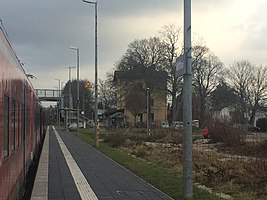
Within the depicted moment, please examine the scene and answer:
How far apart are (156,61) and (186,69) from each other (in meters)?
70.7

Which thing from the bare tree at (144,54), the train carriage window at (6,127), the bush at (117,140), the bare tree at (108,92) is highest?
the bare tree at (144,54)

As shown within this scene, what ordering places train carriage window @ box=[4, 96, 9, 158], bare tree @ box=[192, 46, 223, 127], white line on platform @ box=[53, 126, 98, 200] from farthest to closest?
bare tree @ box=[192, 46, 223, 127]
white line on platform @ box=[53, 126, 98, 200]
train carriage window @ box=[4, 96, 9, 158]

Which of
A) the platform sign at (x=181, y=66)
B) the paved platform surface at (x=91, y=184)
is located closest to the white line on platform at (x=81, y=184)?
the paved platform surface at (x=91, y=184)

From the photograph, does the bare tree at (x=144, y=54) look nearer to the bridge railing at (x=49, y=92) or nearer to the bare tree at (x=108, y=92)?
the bare tree at (x=108, y=92)

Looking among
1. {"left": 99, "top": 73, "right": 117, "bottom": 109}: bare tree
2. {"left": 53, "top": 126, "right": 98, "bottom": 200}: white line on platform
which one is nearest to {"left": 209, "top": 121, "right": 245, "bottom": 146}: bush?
{"left": 53, "top": 126, "right": 98, "bottom": 200}: white line on platform

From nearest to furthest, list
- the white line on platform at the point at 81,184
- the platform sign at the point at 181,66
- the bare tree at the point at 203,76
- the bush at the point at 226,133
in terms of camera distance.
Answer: the platform sign at the point at 181,66, the white line on platform at the point at 81,184, the bush at the point at 226,133, the bare tree at the point at 203,76

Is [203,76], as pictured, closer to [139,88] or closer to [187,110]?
[139,88]

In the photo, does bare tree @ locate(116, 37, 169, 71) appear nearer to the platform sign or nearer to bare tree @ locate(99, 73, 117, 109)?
bare tree @ locate(99, 73, 117, 109)

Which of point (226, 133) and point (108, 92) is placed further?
point (108, 92)

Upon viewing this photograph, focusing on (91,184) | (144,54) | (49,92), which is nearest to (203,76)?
(144,54)

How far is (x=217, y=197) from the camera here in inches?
466

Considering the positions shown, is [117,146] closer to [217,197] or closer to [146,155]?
[146,155]

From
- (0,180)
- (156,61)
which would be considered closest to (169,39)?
(156,61)

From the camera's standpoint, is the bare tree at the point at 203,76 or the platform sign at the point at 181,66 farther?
the bare tree at the point at 203,76
